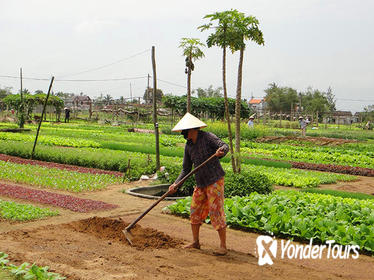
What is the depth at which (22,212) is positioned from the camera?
8.61 m

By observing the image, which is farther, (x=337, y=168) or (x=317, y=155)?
(x=317, y=155)

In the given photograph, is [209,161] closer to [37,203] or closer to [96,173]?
[37,203]

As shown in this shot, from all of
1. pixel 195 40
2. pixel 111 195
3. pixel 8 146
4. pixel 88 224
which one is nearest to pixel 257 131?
pixel 195 40

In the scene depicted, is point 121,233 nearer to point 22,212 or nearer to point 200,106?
point 22,212

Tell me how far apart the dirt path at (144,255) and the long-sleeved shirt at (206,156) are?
1.05 meters

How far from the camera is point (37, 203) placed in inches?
392

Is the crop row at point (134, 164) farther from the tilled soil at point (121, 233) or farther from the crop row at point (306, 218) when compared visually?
the tilled soil at point (121, 233)

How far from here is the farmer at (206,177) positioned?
6406 mm

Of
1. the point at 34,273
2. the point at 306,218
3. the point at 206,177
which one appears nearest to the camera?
the point at 34,273

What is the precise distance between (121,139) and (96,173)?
43.7 ft

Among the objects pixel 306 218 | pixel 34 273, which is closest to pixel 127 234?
pixel 34 273

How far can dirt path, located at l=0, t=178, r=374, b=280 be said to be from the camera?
18.0ft

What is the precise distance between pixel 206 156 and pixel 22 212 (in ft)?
13.4

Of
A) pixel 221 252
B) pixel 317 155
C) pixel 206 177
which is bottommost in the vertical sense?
pixel 221 252
